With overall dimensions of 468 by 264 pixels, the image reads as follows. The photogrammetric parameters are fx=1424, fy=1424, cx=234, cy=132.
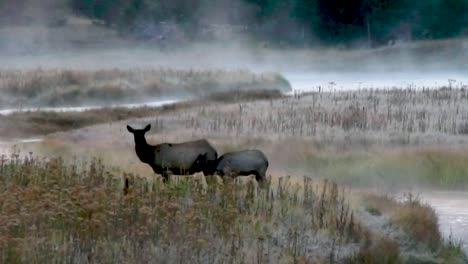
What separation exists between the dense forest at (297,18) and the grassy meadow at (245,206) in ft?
101

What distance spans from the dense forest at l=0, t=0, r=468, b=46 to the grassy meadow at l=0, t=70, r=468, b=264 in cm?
3065

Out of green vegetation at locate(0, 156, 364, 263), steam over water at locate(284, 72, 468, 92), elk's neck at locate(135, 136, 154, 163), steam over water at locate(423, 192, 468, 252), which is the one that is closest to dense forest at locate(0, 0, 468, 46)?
steam over water at locate(284, 72, 468, 92)

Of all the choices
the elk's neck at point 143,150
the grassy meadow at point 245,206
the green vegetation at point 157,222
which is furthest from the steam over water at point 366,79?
the green vegetation at point 157,222

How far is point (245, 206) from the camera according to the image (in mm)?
14828

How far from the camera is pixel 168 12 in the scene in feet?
194

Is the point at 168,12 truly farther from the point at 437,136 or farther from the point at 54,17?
the point at 437,136

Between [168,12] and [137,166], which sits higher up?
[168,12]

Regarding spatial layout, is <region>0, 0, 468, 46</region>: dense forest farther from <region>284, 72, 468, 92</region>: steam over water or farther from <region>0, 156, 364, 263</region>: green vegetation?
<region>0, 156, 364, 263</region>: green vegetation

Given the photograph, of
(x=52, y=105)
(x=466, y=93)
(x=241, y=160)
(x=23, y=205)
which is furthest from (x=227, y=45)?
(x=23, y=205)

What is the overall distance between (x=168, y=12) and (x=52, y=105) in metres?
23.0

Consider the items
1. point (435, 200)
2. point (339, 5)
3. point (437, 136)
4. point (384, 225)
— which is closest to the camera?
point (384, 225)

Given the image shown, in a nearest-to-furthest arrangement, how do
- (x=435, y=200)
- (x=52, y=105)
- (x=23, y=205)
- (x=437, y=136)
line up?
(x=23, y=205) → (x=435, y=200) → (x=437, y=136) → (x=52, y=105)

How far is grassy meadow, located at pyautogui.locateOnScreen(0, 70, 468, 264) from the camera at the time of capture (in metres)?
12.8

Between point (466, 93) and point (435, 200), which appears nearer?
point (435, 200)
